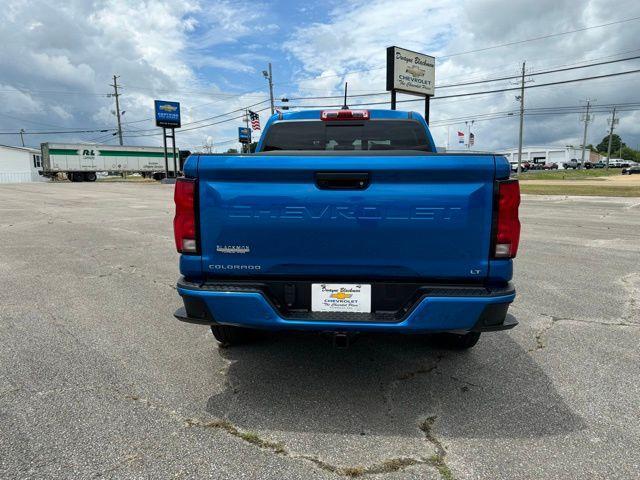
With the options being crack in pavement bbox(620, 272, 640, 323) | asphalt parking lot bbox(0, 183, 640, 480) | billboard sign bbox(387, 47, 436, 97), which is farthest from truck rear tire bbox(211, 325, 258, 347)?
billboard sign bbox(387, 47, 436, 97)

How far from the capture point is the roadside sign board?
56094 mm

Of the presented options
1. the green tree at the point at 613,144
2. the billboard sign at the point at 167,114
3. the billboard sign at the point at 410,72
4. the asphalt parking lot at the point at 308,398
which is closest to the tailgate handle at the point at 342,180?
the asphalt parking lot at the point at 308,398

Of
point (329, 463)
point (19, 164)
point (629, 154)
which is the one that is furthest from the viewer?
point (629, 154)

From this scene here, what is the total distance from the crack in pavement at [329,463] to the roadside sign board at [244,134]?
55330mm

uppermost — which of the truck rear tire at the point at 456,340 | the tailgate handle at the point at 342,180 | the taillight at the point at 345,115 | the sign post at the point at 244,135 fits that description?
the sign post at the point at 244,135

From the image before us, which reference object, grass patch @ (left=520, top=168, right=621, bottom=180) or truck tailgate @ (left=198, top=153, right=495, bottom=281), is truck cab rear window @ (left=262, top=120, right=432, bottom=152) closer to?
truck tailgate @ (left=198, top=153, right=495, bottom=281)

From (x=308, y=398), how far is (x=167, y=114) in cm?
4957

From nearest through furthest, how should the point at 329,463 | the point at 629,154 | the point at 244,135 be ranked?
the point at 329,463
the point at 244,135
the point at 629,154

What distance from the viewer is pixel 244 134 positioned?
57.1 metres

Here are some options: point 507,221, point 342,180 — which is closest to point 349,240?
point 342,180

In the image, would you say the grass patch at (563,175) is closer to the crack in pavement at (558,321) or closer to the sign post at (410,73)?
Result: the sign post at (410,73)

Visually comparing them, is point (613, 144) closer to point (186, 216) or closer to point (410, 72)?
point (410, 72)

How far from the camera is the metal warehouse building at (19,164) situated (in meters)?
58.4

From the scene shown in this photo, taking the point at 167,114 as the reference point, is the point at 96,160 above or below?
below
